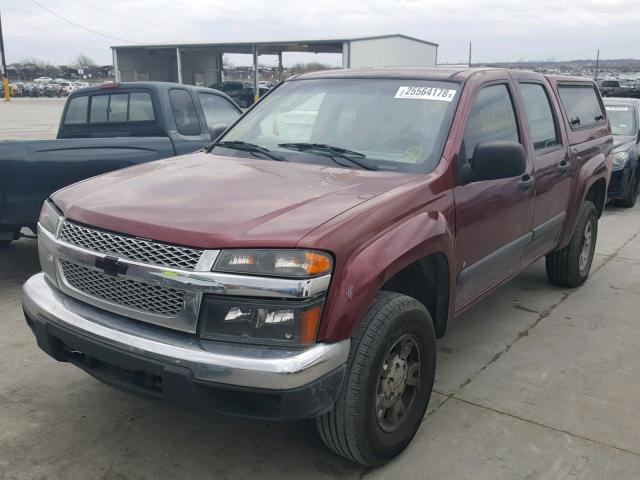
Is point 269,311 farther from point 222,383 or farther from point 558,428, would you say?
point 558,428

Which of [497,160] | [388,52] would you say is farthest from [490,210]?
[388,52]

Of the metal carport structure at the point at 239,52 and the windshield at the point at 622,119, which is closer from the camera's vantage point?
the windshield at the point at 622,119

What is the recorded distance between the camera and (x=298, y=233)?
93.7 inches

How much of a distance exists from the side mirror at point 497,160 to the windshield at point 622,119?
7930mm

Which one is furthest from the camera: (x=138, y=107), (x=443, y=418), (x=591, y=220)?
(x=138, y=107)

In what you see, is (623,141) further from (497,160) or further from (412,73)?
(497,160)

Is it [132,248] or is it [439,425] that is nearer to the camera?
[132,248]

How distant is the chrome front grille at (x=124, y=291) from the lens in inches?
95.7

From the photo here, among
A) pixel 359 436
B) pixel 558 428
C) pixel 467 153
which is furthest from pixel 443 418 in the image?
pixel 467 153

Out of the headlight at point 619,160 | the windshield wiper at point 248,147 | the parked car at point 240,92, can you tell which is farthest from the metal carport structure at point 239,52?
the windshield wiper at point 248,147

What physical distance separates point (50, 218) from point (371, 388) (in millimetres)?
1751

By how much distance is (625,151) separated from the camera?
9.28 metres

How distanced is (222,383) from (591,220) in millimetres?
4378

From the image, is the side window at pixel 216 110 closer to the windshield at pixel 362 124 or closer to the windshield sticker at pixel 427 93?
the windshield at pixel 362 124
